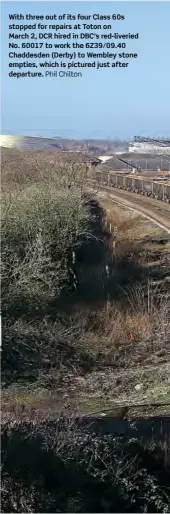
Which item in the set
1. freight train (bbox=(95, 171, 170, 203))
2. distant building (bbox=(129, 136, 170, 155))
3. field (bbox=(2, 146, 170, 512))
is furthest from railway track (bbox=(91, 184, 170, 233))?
field (bbox=(2, 146, 170, 512))

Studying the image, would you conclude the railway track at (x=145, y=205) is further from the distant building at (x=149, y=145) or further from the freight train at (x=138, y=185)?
the distant building at (x=149, y=145)

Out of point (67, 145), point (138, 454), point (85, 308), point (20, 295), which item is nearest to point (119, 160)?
point (67, 145)

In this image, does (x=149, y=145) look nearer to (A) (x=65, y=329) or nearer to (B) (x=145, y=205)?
(B) (x=145, y=205)

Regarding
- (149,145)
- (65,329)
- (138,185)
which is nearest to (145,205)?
(138,185)

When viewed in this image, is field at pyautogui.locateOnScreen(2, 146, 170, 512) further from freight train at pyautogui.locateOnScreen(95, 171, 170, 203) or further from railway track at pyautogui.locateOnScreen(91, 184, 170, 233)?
freight train at pyautogui.locateOnScreen(95, 171, 170, 203)

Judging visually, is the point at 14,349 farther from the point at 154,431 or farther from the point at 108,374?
the point at 154,431

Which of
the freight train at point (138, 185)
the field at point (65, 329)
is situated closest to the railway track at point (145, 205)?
the freight train at point (138, 185)

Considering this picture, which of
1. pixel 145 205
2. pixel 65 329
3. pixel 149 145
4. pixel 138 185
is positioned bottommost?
pixel 65 329
